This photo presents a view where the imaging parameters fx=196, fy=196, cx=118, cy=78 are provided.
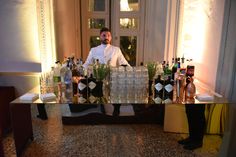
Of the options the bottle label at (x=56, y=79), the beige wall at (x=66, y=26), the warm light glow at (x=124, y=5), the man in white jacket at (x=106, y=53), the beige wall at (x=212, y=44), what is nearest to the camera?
the bottle label at (x=56, y=79)

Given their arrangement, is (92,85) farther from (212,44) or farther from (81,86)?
(212,44)

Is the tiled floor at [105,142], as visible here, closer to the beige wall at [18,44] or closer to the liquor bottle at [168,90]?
the liquor bottle at [168,90]

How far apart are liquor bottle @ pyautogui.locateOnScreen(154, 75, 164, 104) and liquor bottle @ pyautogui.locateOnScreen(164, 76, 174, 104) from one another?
0.09 feet

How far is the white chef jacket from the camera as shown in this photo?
186 centimetres

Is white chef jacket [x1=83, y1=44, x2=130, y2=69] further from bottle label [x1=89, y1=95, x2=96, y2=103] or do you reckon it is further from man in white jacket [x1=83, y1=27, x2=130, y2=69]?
bottle label [x1=89, y1=95, x2=96, y2=103]

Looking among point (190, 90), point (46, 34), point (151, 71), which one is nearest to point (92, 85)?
point (151, 71)

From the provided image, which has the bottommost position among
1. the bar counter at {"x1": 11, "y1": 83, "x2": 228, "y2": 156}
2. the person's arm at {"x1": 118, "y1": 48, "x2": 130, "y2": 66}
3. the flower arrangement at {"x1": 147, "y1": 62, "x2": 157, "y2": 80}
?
the bar counter at {"x1": 11, "y1": 83, "x2": 228, "y2": 156}

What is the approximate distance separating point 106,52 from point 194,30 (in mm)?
942

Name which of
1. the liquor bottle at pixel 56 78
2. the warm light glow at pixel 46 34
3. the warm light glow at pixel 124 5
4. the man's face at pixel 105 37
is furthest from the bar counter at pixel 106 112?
the warm light glow at pixel 124 5

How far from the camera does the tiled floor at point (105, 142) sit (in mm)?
1655

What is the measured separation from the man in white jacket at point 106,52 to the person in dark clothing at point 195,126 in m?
0.73

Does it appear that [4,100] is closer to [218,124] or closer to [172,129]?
[172,129]

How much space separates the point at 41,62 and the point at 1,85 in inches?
20.5

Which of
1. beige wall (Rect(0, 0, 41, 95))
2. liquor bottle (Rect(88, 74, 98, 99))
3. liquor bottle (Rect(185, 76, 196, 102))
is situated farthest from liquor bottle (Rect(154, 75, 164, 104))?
beige wall (Rect(0, 0, 41, 95))
